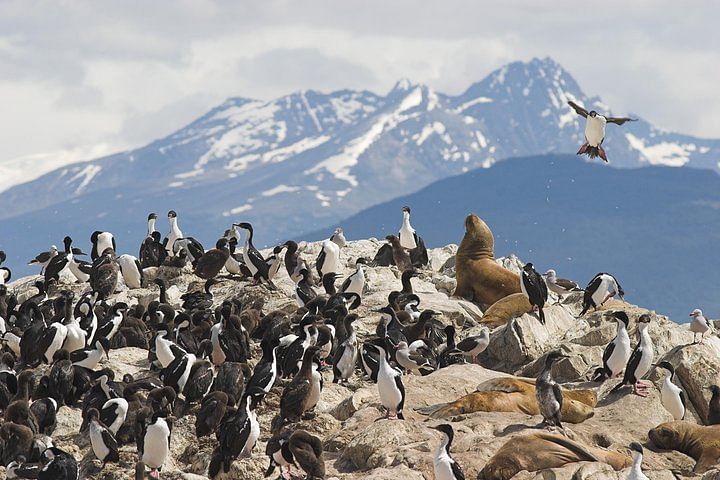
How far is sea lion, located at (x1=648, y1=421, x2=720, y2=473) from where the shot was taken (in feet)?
60.6

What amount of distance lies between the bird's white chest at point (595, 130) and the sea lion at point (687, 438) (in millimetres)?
7176

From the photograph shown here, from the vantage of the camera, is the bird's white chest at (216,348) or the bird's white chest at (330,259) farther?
the bird's white chest at (330,259)

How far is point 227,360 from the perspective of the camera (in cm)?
2319

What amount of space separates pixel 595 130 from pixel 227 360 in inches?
351

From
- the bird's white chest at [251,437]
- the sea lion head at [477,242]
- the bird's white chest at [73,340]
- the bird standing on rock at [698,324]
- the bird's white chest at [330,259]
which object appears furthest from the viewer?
the bird's white chest at [330,259]

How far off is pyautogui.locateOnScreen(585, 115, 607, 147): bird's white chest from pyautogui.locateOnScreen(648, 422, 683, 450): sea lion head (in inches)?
283

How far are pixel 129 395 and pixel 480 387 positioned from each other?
6058 mm

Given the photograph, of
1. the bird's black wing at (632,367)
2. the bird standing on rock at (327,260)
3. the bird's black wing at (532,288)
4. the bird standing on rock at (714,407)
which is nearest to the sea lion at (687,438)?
the bird standing on rock at (714,407)

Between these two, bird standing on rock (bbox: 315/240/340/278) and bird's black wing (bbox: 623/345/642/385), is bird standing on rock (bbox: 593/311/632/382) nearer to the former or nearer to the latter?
bird's black wing (bbox: 623/345/642/385)

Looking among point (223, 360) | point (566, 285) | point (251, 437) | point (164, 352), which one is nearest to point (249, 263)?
point (223, 360)

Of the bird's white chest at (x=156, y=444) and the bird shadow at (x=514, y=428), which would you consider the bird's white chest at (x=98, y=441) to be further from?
the bird shadow at (x=514, y=428)

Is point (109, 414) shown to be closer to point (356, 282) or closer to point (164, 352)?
point (164, 352)

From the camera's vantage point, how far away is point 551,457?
16672 mm

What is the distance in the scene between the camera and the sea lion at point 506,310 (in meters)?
27.3
